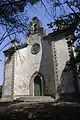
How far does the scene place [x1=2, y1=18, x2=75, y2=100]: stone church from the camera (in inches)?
642

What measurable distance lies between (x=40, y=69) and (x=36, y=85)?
2165 mm

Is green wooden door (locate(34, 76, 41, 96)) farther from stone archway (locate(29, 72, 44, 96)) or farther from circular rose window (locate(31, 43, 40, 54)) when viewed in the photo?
circular rose window (locate(31, 43, 40, 54))

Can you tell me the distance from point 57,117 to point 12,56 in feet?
54.3

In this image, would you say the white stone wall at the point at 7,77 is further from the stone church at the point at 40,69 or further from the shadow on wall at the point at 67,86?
the shadow on wall at the point at 67,86

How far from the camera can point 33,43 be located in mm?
21688

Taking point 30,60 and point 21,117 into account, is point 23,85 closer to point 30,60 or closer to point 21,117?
point 30,60

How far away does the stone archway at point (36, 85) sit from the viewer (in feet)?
62.3

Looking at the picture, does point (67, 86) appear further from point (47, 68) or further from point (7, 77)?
point (7, 77)

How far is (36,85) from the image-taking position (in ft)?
64.6

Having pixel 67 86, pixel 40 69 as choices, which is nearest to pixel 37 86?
pixel 40 69

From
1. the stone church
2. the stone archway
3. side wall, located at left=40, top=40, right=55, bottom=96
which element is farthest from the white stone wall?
side wall, located at left=40, top=40, right=55, bottom=96

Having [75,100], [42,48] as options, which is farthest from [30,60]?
[75,100]

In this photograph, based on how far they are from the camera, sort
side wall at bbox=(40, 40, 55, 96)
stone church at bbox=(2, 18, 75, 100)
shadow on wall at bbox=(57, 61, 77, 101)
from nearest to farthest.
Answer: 1. shadow on wall at bbox=(57, 61, 77, 101)
2. stone church at bbox=(2, 18, 75, 100)
3. side wall at bbox=(40, 40, 55, 96)

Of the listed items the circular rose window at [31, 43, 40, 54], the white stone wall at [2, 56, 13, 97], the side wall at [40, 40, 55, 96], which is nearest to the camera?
the side wall at [40, 40, 55, 96]
